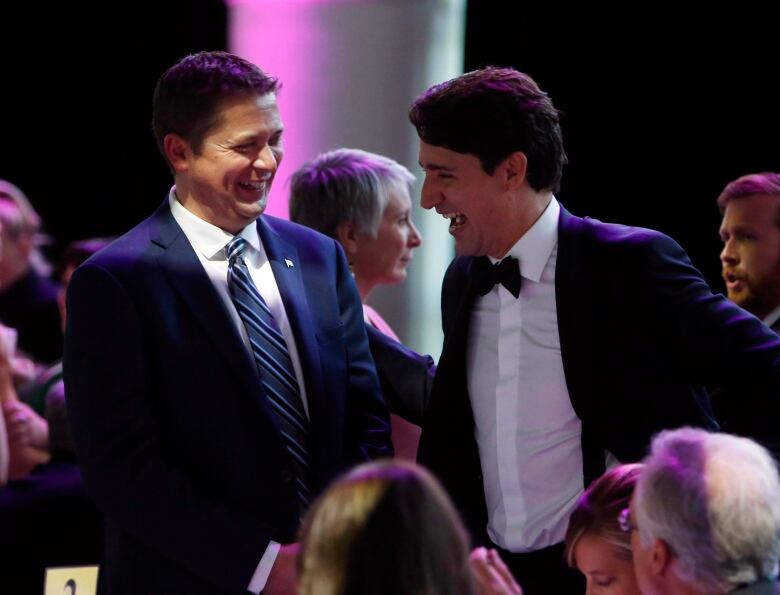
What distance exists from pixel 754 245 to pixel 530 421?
1553 millimetres

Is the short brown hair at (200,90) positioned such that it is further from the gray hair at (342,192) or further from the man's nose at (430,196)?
the gray hair at (342,192)

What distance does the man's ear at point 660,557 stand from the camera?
82.1 inches

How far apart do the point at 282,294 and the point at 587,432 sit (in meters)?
0.71

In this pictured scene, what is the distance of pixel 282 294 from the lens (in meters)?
2.71

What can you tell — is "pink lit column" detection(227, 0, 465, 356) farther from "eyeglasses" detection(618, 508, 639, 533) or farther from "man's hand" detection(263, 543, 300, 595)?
"eyeglasses" detection(618, 508, 639, 533)

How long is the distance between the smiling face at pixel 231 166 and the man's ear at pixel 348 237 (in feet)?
2.54

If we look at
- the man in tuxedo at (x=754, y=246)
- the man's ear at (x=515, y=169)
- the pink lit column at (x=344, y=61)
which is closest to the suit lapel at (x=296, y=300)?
the man's ear at (x=515, y=169)

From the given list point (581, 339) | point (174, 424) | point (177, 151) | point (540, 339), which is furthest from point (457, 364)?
point (177, 151)

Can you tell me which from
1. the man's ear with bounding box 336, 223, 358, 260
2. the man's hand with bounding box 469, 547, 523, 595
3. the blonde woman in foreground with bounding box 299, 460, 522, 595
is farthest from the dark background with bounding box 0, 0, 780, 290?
the blonde woman in foreground with bounding box 299, 460, 522, 595

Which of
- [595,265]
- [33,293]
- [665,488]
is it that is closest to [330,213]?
[595,265]

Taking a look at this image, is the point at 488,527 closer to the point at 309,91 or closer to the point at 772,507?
the point at 772,507

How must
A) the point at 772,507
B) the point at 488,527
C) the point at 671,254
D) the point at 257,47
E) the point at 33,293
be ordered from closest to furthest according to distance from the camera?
1. the point at 772,507
2. the point at 671,254
3. the point at 488,527
4. the point at 257,47
5. the point at 33,293

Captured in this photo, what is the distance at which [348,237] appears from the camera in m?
3.49

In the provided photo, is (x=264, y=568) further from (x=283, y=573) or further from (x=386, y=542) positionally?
(x=386, y=542)
